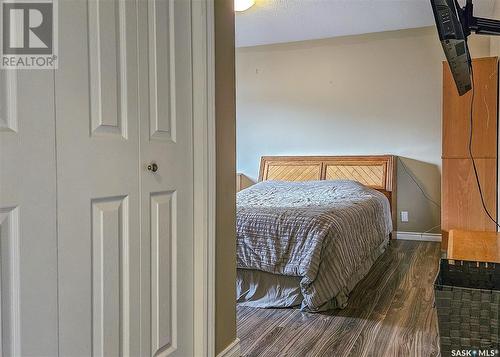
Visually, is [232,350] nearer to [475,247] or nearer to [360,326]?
[360,326]

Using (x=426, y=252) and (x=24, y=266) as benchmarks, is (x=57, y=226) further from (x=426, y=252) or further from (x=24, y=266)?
(x=426, y=252)

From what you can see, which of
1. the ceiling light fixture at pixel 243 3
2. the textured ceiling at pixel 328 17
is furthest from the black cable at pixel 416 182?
the ceiling light fixture at pixel 243 3

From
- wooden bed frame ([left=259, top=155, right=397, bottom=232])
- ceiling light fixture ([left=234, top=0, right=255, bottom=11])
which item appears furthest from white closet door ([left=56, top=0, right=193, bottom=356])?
wooden bed frame ([left=259, top=155, right=397, bottom=232])

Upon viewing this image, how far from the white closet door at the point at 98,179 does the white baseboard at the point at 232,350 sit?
0.51 metres

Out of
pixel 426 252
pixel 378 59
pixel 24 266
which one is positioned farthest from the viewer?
pixel 378 59

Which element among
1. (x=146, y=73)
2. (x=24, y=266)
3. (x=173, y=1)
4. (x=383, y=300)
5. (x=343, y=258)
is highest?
(x=173, y=1)

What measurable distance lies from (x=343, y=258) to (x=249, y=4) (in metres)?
2.42

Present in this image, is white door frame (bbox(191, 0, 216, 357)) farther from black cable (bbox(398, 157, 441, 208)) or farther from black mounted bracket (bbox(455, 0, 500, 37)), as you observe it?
black cable (bbox(398, 157, 441, 208))

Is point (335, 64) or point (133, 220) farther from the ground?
point (335, 64)

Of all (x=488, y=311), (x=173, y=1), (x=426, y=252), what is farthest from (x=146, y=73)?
(x=426, y=252)

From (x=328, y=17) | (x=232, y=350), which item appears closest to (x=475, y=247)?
(x=232, y=350)

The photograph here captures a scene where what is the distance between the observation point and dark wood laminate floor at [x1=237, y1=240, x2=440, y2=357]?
2.13m

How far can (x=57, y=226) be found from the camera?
3.94 feet

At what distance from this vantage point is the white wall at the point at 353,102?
16.0 feet
